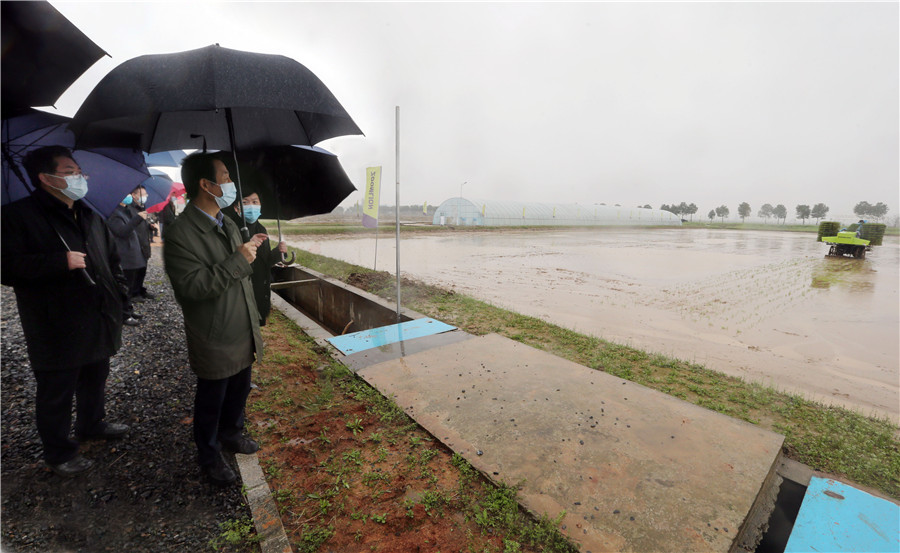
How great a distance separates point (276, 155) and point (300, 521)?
2910 mm

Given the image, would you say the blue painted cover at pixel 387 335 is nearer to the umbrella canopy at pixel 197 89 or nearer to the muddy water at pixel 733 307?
the muddy water at pixel 733 307

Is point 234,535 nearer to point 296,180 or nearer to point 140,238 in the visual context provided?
point 296,180

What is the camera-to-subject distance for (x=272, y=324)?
5379 mm

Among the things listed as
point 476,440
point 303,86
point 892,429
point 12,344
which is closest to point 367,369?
point 476,440

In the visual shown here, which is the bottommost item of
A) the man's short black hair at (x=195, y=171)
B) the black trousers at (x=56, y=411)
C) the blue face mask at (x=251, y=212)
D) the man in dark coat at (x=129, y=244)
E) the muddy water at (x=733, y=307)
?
the muddy water at (x=733, y=307)

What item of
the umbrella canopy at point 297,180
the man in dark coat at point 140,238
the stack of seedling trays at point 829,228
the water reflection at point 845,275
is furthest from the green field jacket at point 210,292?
the stack of seedling trays at point 829,228

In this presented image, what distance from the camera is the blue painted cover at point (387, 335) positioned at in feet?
14.5

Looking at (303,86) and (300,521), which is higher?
(303,86)

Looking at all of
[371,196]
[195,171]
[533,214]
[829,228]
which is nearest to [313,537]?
Answer: [195,171]

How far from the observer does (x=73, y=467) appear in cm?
223

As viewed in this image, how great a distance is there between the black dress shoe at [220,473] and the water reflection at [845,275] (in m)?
14.2

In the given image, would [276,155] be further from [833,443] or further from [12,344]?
[833,443]

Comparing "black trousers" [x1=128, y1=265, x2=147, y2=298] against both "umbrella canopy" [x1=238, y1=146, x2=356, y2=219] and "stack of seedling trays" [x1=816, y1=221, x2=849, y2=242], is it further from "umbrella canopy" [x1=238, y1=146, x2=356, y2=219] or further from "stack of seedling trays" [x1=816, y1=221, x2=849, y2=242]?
"stack of seedling trays" [x1=816, y1=221, x2=849, y2=242]

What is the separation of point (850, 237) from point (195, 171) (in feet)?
83.2
